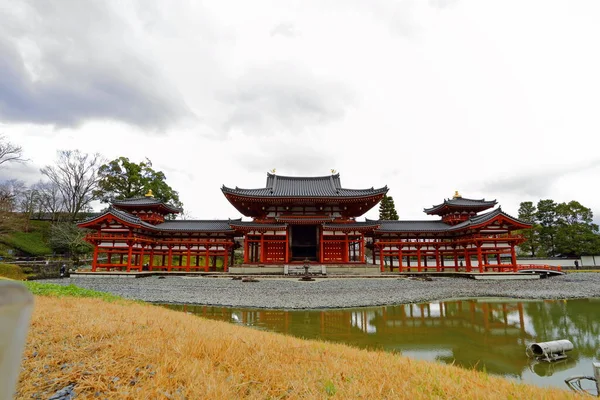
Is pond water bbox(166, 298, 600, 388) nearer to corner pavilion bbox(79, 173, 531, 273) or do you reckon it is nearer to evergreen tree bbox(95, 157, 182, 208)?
corner pavilion bbox(79, 173, 531, 273)

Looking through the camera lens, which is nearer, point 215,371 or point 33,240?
point 215,371

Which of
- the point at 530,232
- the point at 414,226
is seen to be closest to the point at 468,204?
the point at 414,226

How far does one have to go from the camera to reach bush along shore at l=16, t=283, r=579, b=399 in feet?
11.0

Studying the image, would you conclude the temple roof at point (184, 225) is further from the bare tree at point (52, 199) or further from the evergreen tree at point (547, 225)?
the evergreen tree at point (547, 225)

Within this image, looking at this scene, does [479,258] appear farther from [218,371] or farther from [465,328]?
[218,371]

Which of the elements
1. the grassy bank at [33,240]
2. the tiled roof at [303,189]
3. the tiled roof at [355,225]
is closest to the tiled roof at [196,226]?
the tiled roof at [303,189]

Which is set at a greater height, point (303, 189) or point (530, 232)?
point (303, 189)

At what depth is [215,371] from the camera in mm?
3727

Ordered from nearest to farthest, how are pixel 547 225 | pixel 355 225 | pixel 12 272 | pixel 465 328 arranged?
pixel 465 328, pixel 12 272, pixel 355 225, pixel 547 225

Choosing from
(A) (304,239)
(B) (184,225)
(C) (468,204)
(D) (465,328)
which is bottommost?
(D) (465,328)

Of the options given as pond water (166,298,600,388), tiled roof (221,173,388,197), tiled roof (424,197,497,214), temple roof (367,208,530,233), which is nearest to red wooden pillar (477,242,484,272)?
temple roof (367,208,530,233)

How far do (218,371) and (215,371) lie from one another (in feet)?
0.13

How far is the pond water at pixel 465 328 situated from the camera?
6129 millimetres

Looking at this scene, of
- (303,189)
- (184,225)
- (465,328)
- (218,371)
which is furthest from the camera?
(303,189)
